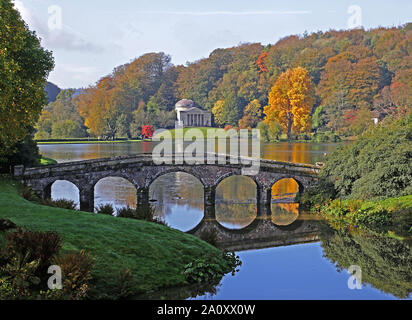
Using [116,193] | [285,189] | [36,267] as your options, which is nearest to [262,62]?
[285,189]

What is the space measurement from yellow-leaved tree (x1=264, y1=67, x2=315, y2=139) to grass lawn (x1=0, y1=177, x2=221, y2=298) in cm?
7872

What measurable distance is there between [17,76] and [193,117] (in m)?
102

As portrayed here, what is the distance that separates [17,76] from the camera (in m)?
28.4

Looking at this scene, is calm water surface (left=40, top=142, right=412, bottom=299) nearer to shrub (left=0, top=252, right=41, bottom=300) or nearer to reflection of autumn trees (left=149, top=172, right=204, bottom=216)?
reflection of autumn trees (left=149, top=172, right=204, bottom=216)

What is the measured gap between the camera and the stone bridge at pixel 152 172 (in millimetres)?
35094

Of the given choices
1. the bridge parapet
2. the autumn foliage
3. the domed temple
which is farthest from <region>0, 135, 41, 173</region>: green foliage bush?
the autumn foliage

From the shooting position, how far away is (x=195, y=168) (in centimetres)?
3700

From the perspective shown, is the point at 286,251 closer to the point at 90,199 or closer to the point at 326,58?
the point at 90,199

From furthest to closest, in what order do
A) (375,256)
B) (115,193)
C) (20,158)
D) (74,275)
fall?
(115,193) < (20,158) < (375,256) < (74,275)

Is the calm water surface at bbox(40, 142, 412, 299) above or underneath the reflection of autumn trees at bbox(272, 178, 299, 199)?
underneath

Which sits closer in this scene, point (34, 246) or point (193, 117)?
point (34, 246)

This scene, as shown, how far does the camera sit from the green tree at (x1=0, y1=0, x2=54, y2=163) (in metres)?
A: 26.5

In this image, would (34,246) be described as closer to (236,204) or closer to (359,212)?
(359,212)
